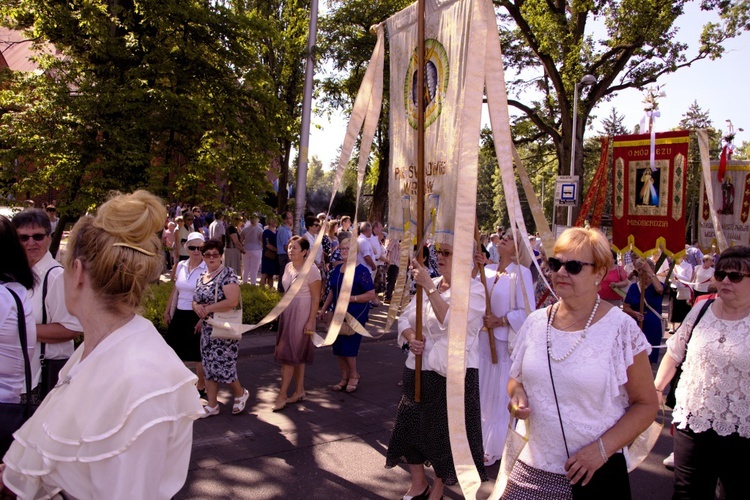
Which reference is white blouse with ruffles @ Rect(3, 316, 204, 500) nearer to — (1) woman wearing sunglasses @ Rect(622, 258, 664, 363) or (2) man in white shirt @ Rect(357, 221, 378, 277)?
(1) woman wearing sunglasses @ Rect(622, 258, 664, 363)

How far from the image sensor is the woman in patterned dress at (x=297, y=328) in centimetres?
663

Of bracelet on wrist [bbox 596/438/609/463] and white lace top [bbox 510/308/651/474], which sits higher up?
white lace top [bbox 510/308/651/474]

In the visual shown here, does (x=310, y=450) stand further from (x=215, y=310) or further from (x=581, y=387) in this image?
(x=581, y=387)

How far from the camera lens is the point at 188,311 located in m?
6.70

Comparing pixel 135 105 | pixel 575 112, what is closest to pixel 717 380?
pixel 135 105

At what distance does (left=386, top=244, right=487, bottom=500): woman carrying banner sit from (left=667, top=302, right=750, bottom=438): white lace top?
133 centimetres

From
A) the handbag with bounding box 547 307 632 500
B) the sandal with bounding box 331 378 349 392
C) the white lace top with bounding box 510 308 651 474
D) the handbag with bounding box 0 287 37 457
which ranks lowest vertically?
the sandal with bounding box 331 378 349 392

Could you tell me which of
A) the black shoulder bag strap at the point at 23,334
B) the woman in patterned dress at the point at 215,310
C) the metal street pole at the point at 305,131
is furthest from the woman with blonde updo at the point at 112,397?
the metal street pole at the point at 305,131

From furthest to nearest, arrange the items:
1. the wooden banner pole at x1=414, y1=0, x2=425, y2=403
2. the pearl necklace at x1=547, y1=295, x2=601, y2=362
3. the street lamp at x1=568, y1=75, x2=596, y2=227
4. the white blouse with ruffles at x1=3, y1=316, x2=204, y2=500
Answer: the street lamp at x1=568, y1=75, x2=596, y2=227
the wooden banner pole at x1=414, y1=0, x2=425, y2=403
the pearl necklace at x1=547, y1=295, x2=601, y2=362
the white blouse with ruffles at x1=3, y1=316, x2=204, y2=500

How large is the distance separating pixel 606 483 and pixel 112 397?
2.03 meters

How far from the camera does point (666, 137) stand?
20.2 ft

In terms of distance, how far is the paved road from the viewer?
15.3ft

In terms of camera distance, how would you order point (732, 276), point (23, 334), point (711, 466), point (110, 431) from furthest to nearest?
point (732, 276) → point (711, 466) → point (23, 334) → point (110, 431)

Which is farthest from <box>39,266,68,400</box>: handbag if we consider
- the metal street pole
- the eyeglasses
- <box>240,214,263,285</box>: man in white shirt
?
<box>240,214,263,285</box>: man in white shirt
